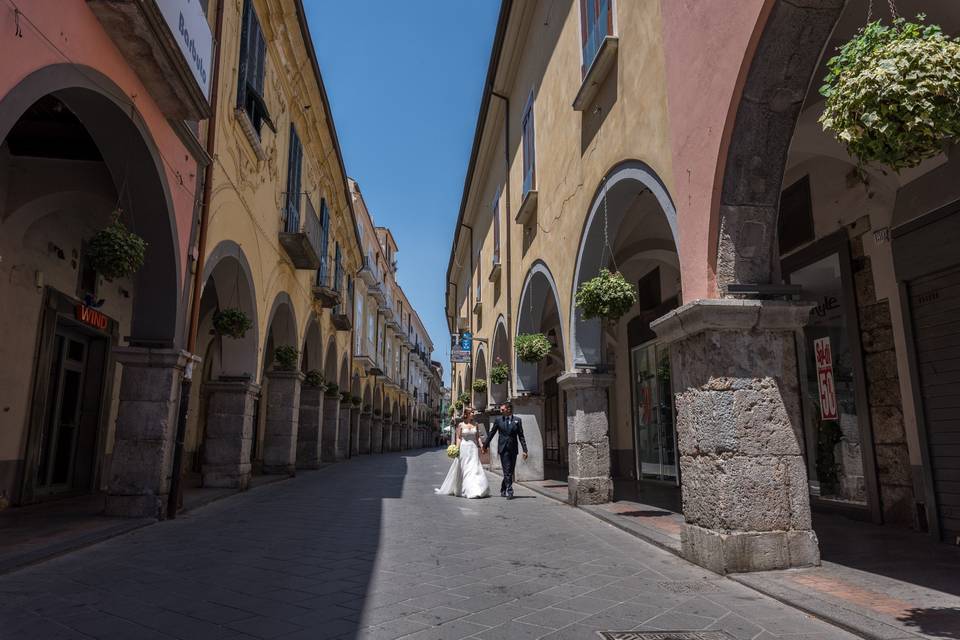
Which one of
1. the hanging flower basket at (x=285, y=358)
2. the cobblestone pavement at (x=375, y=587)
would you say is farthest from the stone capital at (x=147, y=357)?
the hanging flower basket at (x=285, y=358)

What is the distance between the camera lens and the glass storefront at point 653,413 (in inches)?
487

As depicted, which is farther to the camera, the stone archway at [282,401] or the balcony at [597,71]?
the stone archway at [282,401]

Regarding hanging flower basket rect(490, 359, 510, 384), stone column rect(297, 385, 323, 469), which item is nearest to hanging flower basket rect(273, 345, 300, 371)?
stone column rect(297, 385, 323, 469)

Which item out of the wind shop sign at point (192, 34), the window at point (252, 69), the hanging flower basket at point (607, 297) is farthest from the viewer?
the window at point (252, 69)

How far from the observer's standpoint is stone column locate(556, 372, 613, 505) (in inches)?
362

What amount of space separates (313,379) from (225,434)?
636cm

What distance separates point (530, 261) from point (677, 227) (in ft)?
23.8

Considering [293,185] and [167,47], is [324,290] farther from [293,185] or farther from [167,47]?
[167,47]

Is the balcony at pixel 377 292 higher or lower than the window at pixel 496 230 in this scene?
higher

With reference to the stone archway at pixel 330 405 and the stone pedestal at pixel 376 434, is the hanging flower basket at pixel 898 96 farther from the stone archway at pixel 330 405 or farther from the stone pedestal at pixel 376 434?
the stone pedestal at pixel 376 434

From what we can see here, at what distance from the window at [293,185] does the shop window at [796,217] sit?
940 cm

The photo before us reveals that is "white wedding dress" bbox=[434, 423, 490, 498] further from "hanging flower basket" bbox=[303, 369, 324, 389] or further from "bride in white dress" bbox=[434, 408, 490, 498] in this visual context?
"hanging flower basket" bbox=[303, 369, 324, 389]

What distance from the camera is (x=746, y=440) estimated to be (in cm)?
498

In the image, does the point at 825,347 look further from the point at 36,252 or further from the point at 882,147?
the point at 36,252
